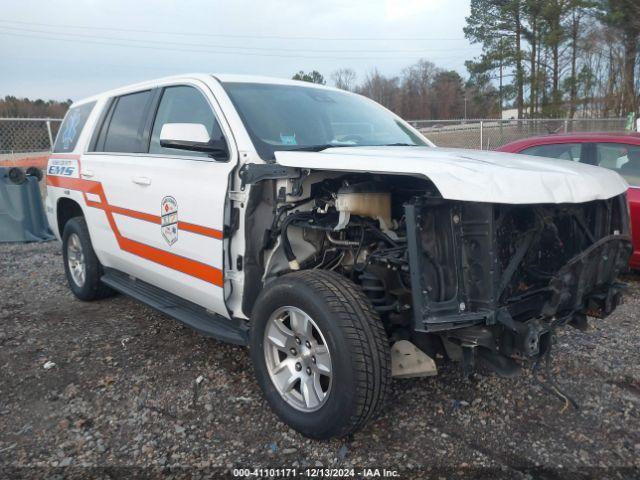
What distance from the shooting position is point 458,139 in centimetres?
1686

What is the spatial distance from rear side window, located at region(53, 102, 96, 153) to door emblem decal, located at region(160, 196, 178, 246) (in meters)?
1.97

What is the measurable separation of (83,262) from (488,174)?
13.2ft

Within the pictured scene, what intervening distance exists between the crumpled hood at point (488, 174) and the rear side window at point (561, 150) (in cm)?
305

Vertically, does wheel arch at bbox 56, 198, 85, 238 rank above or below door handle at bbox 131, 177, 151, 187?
below

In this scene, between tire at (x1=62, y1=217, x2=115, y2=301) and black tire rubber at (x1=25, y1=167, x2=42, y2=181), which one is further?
black tire rubber at (x1=25, y1=167, x2=42, y2=181)

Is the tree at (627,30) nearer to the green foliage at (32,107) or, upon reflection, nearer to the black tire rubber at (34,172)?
the green foliage at (32,107)

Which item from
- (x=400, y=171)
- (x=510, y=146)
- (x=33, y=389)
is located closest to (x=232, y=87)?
(x=400, y=171)

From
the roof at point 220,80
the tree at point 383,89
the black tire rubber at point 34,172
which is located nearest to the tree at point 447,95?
the tree at point 383,89

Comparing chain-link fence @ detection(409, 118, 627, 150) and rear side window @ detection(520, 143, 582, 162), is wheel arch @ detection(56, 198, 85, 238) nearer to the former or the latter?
rear side window @ detection(520, 143, 582, 162)

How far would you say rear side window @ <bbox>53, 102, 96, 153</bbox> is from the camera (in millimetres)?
4988

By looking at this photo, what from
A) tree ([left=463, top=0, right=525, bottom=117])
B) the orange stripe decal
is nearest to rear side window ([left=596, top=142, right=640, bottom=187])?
the orange stripe decal

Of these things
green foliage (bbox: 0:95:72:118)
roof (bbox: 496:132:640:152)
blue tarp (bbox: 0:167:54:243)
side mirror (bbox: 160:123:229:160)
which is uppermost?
green foliage (bbox: 0:95:72:118)

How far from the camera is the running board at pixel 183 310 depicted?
319cm

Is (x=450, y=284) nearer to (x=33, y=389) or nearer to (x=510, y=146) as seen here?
(x=33, y=389)
